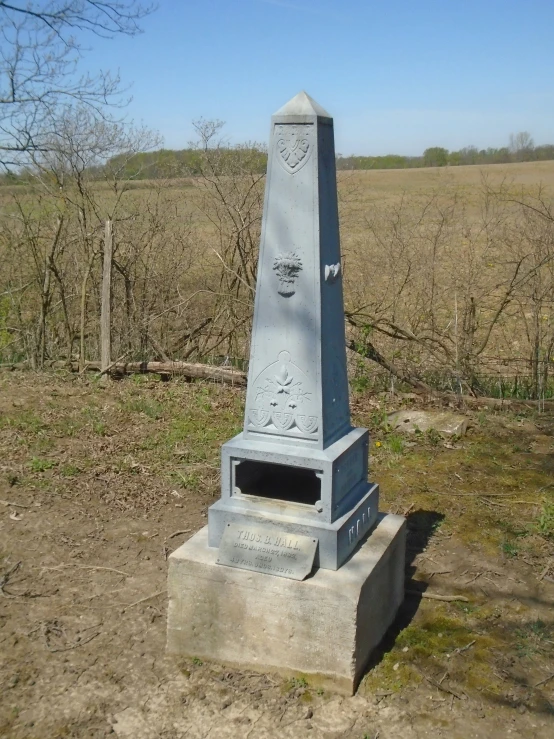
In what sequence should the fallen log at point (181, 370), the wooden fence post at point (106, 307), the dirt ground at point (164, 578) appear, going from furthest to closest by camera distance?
1. the wooden fence post at point (106, 307)
2. the fallen log at point (181, 370)
3. the dirt ground at point (164, 578)

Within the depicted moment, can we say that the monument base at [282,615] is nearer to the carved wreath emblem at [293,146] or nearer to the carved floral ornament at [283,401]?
the carved floral ornament at [283,401]

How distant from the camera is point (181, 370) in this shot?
8.30 m

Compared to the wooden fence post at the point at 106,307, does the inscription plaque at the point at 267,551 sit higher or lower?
lower

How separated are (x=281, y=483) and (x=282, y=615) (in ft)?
2.64

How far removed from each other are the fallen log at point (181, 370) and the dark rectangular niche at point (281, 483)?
4.11 meters

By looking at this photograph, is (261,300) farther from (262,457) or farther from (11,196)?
(11,196)

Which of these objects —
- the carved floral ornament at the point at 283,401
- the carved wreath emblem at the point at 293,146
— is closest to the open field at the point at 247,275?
the carved floral ornament at the point at 283,401

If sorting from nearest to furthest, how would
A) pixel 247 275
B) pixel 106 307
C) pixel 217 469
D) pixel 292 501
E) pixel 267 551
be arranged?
pixel 267 551 → pixel 292 501 → pixel 217 469 → pixel 106 307 → pixel 247 275

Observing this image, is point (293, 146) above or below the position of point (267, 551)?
above

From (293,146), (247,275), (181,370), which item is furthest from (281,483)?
(247,275)

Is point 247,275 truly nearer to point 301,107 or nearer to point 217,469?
point 217,469

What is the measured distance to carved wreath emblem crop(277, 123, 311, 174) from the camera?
3.24m

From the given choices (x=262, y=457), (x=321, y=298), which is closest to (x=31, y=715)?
(x=262, y=457)

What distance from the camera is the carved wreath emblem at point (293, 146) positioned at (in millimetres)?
3244
